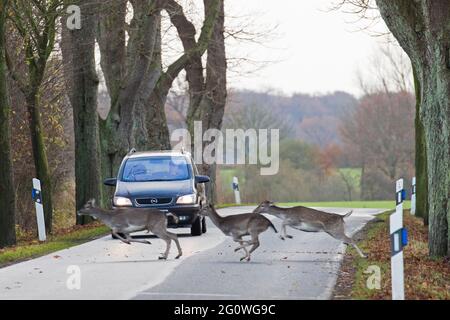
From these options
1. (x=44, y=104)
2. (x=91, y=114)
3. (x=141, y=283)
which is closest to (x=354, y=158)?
(x=44, y=104)

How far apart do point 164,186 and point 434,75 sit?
7.57 meters

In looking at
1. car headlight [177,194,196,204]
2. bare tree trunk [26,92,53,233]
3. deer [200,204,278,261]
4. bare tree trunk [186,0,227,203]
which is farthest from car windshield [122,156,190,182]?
bare tree trunk [186,0,227,203]

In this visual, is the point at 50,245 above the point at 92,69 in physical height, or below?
Result: below

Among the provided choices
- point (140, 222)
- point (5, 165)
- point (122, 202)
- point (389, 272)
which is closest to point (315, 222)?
point (389, 272)

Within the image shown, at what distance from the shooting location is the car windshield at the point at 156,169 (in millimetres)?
24000

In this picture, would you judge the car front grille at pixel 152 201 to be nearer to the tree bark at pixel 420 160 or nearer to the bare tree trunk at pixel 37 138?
the bare tree trunk at pixel 37 138

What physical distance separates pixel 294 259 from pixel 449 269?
2.78m

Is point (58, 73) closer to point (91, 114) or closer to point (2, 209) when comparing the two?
point (91, 114)

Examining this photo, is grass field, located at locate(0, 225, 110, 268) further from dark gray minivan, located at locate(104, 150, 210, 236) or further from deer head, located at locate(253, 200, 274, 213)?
deer head, located at locate(253, 200, 274, 213)

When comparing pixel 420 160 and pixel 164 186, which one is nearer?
pixel 164 186

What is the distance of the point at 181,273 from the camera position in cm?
1602

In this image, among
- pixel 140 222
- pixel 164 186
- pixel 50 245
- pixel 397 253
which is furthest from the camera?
pixel 164 186

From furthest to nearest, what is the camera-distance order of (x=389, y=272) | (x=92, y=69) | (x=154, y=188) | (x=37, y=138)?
(x=92, y=69), (x=37, y=138), (x=154, y=188), (x=389, y=272)

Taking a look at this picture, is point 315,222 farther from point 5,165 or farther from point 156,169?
point 5,165
